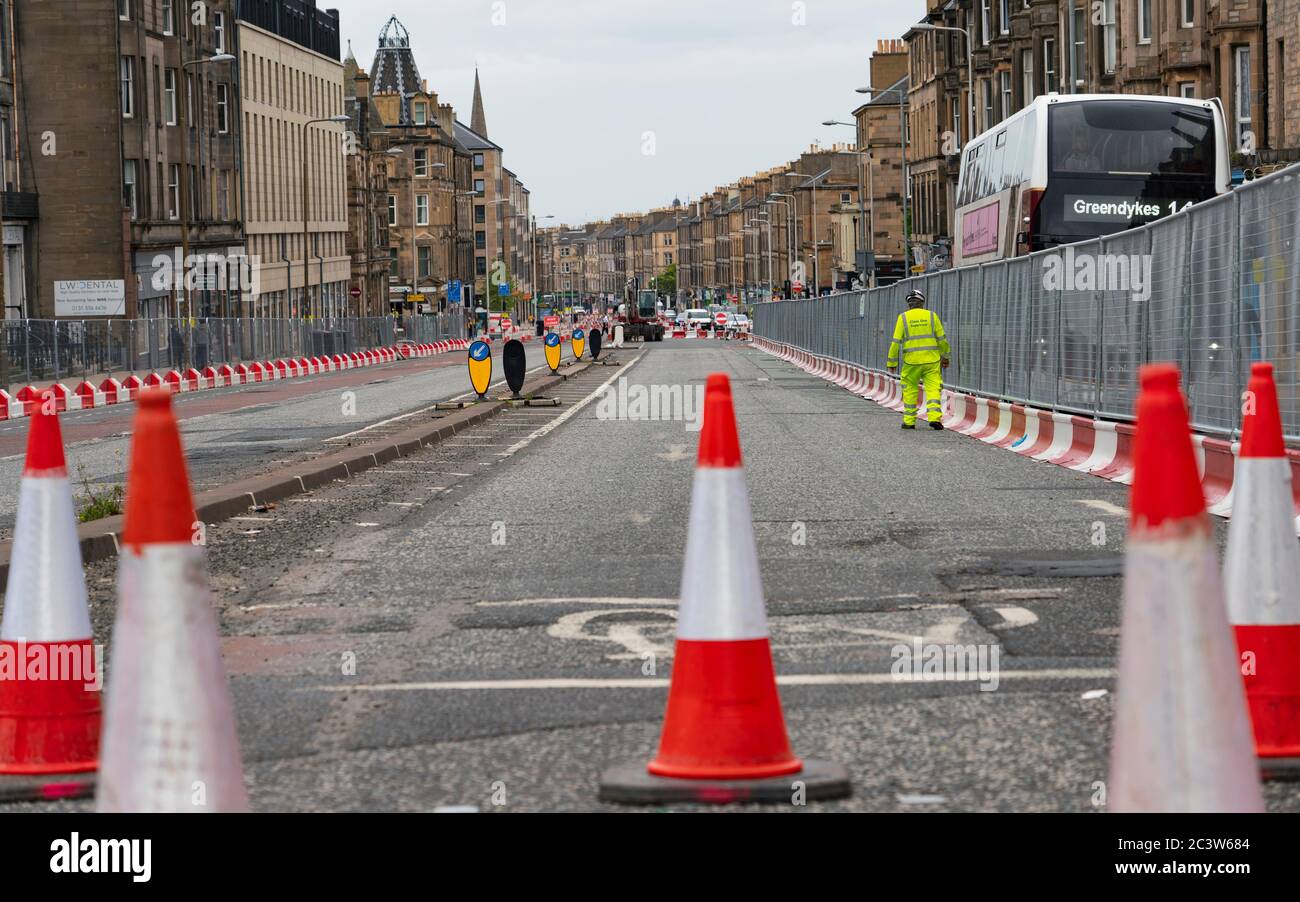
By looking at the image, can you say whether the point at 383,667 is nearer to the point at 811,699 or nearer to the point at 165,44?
the point at 811,699

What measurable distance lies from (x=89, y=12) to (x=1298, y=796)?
204 ft

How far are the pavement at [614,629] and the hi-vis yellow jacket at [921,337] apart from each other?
671 centimetres

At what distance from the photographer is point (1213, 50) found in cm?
4069

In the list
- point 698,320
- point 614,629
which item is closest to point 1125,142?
point 614,629

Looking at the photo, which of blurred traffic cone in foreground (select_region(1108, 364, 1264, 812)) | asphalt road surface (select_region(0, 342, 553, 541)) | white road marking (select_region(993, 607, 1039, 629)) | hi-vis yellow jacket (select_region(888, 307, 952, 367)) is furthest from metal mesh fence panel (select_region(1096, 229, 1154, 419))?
blurred traffic cone in foreground (select_region(1108, 364, 1264, 812))

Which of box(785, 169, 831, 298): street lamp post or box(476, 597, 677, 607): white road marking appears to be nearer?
box(476, 597, 677, 607): white road marking

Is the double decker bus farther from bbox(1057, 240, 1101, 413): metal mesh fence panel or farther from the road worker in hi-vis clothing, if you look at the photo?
bbox(1057, 240, 1101, 413): metal mesh fence panel

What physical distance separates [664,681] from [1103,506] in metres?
7.34

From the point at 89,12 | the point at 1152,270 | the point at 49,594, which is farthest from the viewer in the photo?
the point at 89,12

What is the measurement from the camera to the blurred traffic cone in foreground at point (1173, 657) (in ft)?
13.4

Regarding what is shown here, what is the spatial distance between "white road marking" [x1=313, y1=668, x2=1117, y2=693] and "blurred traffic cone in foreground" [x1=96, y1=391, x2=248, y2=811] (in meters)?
2.33

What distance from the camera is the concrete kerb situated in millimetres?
10953
